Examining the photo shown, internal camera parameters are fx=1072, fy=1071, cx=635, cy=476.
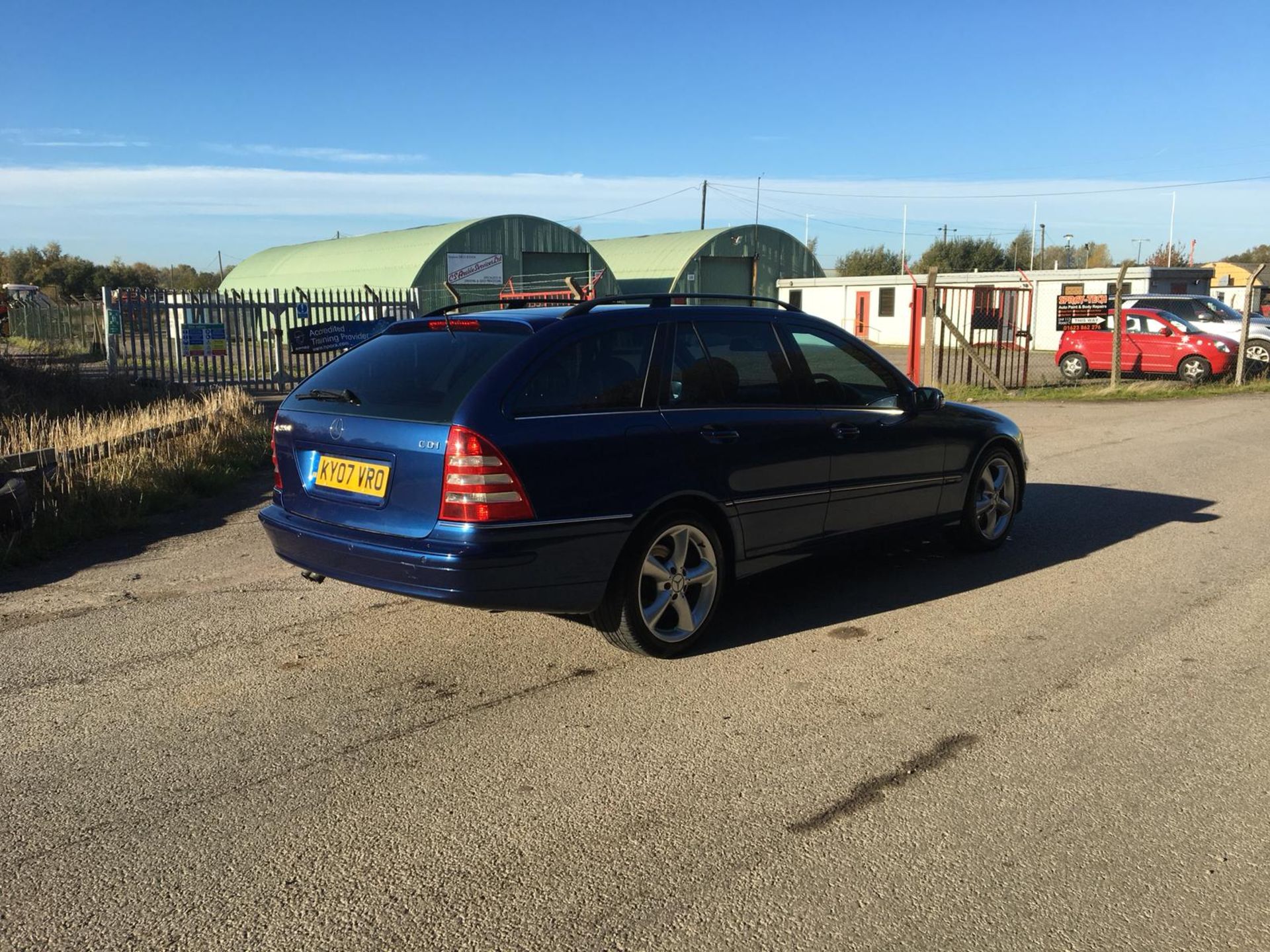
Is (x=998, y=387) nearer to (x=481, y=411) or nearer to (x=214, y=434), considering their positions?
(x=214, y=434)

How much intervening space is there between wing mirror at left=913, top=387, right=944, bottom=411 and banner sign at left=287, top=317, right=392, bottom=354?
29.9 ft

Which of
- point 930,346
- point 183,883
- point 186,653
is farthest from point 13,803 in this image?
point 930,346

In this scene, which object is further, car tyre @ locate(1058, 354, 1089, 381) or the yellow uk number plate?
car tyre @ locate(1058, 354, 1089, 381)

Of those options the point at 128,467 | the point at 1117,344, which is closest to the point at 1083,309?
the point at 1117,344

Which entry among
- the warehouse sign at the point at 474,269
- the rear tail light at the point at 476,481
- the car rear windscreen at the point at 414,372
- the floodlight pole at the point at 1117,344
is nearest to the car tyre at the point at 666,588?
the rear tail light at the point at 476,481

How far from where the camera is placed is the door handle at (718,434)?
5.09 m

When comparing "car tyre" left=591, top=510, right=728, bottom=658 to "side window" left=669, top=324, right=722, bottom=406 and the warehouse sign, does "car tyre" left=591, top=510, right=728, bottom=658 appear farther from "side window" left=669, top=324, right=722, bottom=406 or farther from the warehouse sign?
the warehouse sign

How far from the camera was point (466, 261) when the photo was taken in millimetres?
34344

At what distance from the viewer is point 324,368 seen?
210 inches

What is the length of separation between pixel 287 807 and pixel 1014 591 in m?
4.32

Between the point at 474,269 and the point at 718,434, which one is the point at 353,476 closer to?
the point at 718,434

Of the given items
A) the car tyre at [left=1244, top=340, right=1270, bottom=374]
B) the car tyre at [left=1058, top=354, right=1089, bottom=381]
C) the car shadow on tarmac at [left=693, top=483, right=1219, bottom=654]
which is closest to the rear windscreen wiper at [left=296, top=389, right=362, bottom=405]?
the car shadow on tarmac at [left=693, top=483, right=1219, bottom=654]

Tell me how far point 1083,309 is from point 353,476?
19.6 metres

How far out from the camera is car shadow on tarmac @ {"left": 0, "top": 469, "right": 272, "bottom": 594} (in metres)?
6.49
